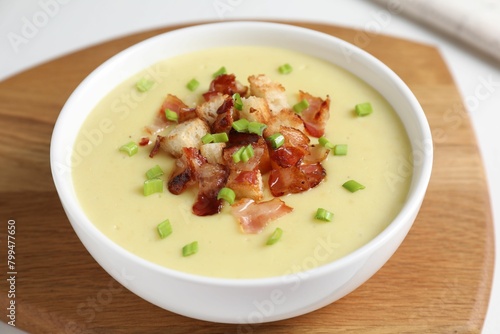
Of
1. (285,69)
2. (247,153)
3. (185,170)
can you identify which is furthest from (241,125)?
(285,69)

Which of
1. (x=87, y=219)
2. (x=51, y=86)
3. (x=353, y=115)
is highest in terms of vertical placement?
(x=353, y=115)

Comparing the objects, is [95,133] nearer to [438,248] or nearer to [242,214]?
[242,214]

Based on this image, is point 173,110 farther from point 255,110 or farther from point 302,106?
point 302,106

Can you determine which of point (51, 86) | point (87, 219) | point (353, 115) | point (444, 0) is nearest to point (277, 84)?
point (353, 115)

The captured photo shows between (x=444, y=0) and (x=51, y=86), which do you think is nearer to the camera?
(x=51, y=86)

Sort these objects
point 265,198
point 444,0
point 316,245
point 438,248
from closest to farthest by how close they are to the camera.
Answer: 1. point 316,245
2. point 265,198
3. point 438,248
4. point 444,0

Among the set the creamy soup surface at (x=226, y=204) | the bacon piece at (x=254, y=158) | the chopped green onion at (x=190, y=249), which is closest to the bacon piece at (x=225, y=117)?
the bacon piece at (x=254, y=158)
